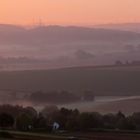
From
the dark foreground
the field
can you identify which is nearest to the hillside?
the field

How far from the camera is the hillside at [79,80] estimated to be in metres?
110

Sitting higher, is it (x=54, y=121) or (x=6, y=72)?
(x=6, y=72)

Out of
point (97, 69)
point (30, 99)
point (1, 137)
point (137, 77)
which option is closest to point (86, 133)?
point (1, 137)

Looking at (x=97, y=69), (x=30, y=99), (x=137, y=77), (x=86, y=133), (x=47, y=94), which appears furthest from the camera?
(x=97, y=69)

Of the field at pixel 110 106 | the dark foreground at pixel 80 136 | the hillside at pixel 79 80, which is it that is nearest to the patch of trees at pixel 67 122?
the dark foreground at pixel 80 136

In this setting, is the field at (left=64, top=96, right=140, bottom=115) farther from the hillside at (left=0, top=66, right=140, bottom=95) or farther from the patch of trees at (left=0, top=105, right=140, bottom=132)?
the patch of trees at (left=0, top=105, right=140, bottom=132)

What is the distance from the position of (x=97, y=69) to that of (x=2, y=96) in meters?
48.1

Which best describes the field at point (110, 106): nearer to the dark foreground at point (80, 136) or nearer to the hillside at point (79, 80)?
the hillside at point (79, 80)

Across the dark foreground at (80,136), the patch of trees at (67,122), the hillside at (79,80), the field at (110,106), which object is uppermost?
the hillside at (79,80)

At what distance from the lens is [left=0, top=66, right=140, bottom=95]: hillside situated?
110 metres

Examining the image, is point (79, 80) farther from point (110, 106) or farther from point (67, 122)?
point (67, 122)

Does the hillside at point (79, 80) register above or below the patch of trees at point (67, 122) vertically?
above

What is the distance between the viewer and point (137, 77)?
125250 millimetres

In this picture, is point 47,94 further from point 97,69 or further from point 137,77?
point 97,69
